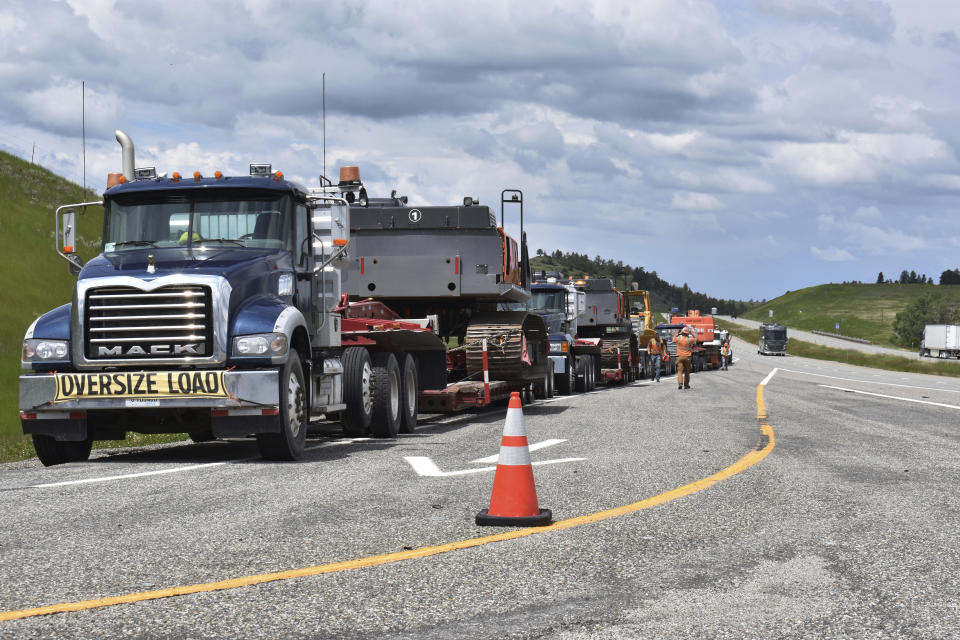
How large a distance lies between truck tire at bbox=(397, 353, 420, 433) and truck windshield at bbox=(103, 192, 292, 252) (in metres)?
3.44

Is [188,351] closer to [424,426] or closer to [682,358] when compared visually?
[424,426]

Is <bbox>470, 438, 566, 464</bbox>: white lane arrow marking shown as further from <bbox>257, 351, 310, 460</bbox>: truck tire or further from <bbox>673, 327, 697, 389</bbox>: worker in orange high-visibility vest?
<bbox>673, 327, 697, 389</bbox>: worker in orange high-visibility vest

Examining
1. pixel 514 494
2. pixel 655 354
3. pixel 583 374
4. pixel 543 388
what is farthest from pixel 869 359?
pixel 514 494

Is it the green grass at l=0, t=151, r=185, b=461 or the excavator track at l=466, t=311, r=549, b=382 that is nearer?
the excavator track at l=466, t=311, r=549, b=382

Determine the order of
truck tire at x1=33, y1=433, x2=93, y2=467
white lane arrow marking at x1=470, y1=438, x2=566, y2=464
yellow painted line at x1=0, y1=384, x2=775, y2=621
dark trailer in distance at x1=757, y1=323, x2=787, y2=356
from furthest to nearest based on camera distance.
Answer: dark trailer in distance at x1=757, y1=323, x2=787, y2=356
truck tire at x1=33, y1=433, x2=93, y2=467
white lane arrow marking at x1=470, y1=438, x2=566, y2=464
yellow painted line at x1=0, y1=384, x2=775, y2=621

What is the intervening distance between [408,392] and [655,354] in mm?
25777

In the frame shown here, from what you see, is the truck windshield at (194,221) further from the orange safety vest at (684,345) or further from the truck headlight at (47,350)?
the orange safety vest at (684,345)

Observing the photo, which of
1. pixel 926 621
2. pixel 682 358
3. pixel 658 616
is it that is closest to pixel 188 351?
pixel 658 616

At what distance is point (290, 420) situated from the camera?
1056 centimetres

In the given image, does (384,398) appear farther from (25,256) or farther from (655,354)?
(25,256)

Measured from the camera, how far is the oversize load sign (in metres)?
10.1

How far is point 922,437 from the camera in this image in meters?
14.4

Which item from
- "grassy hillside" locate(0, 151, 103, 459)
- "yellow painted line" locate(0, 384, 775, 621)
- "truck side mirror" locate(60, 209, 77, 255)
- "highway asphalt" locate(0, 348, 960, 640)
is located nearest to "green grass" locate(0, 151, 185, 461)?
"grassy hillside" locate(0, 151, 103, 459)

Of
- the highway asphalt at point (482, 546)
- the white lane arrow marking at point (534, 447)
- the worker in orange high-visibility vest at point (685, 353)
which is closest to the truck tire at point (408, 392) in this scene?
the white lane arrow marking at point (534, 447)
